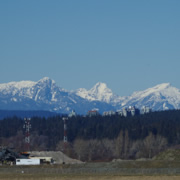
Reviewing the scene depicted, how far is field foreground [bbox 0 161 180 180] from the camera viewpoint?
95688 millimetres

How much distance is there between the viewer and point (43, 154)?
184 metres

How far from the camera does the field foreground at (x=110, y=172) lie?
9569 centimetres

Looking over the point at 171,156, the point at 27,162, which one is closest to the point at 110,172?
the point at 171,156

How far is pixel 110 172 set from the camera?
361ft

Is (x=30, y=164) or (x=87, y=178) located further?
(x=30, y=164)

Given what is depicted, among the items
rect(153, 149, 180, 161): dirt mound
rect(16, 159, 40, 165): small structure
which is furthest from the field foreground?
rect(16, 159, 40, 165): small structure

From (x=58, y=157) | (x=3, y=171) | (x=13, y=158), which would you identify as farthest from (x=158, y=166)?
(x=58, y=157)

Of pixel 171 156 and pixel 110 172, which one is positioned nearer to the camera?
pixel 110 172

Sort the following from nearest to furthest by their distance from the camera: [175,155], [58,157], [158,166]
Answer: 1. [158,166]
2. [175,155]
3. [58,157]

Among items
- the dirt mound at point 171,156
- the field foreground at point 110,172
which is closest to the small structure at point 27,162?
the field foreground at point 110,172

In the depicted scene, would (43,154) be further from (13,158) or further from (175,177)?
(175,177)

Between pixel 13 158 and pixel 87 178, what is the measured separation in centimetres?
6950

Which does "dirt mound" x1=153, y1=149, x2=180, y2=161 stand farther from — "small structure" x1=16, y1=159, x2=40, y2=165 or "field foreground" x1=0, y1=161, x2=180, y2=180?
"small structure" x1=16, y1=159, x2=40, y2=165

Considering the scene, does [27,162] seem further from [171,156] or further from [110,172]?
[110,172]
